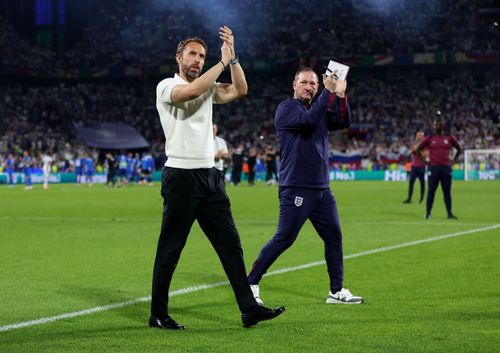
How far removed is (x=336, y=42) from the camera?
68.1 meters

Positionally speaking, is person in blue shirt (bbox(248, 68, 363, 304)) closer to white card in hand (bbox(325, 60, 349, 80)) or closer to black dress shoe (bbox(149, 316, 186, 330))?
white card in hand (bbox(325, 60, 349, 80))

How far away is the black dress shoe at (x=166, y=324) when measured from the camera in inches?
270

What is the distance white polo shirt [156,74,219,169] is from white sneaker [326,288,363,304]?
213 cm

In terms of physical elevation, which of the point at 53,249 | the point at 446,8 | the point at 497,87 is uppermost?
the point at 446,8

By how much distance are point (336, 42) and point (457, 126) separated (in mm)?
12151

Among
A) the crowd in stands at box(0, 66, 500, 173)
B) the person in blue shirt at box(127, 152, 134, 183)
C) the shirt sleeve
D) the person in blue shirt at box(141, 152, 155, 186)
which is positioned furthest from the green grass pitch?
the crowd in stands at box(0, 66, 500, 173)

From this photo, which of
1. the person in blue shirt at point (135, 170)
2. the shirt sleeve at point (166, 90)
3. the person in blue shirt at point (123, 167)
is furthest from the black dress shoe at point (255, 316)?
the person in blue shirt at point (135, 170)

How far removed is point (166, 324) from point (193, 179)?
115 cm

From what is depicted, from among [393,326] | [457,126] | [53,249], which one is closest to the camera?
[393,326]

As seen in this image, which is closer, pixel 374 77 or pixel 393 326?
pixel 393 326

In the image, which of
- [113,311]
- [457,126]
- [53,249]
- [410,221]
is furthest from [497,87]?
[113,311]

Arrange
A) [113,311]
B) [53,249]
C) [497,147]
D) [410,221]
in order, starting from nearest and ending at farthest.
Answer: [113,311] < [53,249] < [410,221] < [497,147]

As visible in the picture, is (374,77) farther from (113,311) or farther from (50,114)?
(113,311)

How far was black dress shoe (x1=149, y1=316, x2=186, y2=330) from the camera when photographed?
685cm
